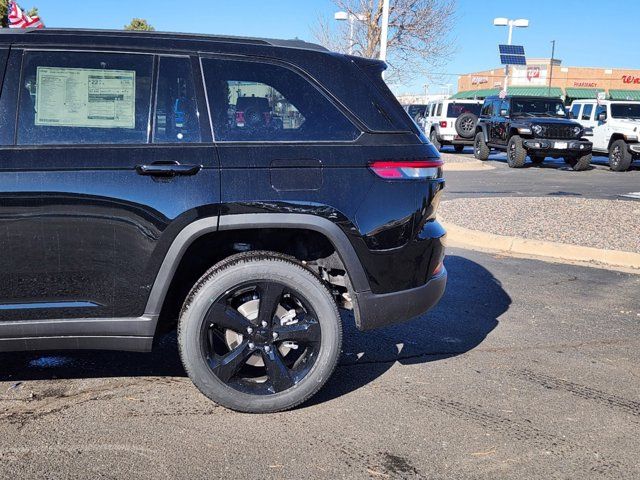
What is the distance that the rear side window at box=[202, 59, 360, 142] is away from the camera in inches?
139

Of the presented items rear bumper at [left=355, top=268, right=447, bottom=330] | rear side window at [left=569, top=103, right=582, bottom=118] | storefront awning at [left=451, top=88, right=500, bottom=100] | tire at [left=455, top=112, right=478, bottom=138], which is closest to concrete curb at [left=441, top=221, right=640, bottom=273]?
rear bumper at [left=355, top=268, right=447, bottom=330]

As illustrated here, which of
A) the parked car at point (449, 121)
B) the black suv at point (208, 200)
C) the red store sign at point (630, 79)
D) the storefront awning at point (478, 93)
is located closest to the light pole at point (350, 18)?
the parked car at point (449, 121)

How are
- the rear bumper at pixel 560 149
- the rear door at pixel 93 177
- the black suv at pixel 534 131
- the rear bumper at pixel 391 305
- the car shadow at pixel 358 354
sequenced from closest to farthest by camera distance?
the rear door at pixel 93 177 → the rear bumper at pixel 391 305 → the car shadow at pixel 358 354 → the rear bumper at pixel 560 149 → the black suv at pixel 534 131

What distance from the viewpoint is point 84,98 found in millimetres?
3396

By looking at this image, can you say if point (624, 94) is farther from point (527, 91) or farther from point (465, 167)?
point (465, 167)

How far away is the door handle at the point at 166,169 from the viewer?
3.31 metres

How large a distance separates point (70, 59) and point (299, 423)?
7.11 ft

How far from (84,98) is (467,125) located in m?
22.6

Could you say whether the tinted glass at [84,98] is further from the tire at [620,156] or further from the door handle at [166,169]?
the tire at [620,156]

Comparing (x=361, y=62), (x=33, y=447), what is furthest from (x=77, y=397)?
(x=361, y=62)

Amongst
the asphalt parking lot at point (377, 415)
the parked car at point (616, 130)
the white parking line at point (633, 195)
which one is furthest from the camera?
the parked car at point (616, 130)

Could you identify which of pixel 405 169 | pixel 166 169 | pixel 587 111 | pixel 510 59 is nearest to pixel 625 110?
pixel 587 111

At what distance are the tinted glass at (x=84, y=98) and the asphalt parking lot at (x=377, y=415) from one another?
1.42 m

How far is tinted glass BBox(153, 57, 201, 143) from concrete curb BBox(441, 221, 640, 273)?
5.55 m
